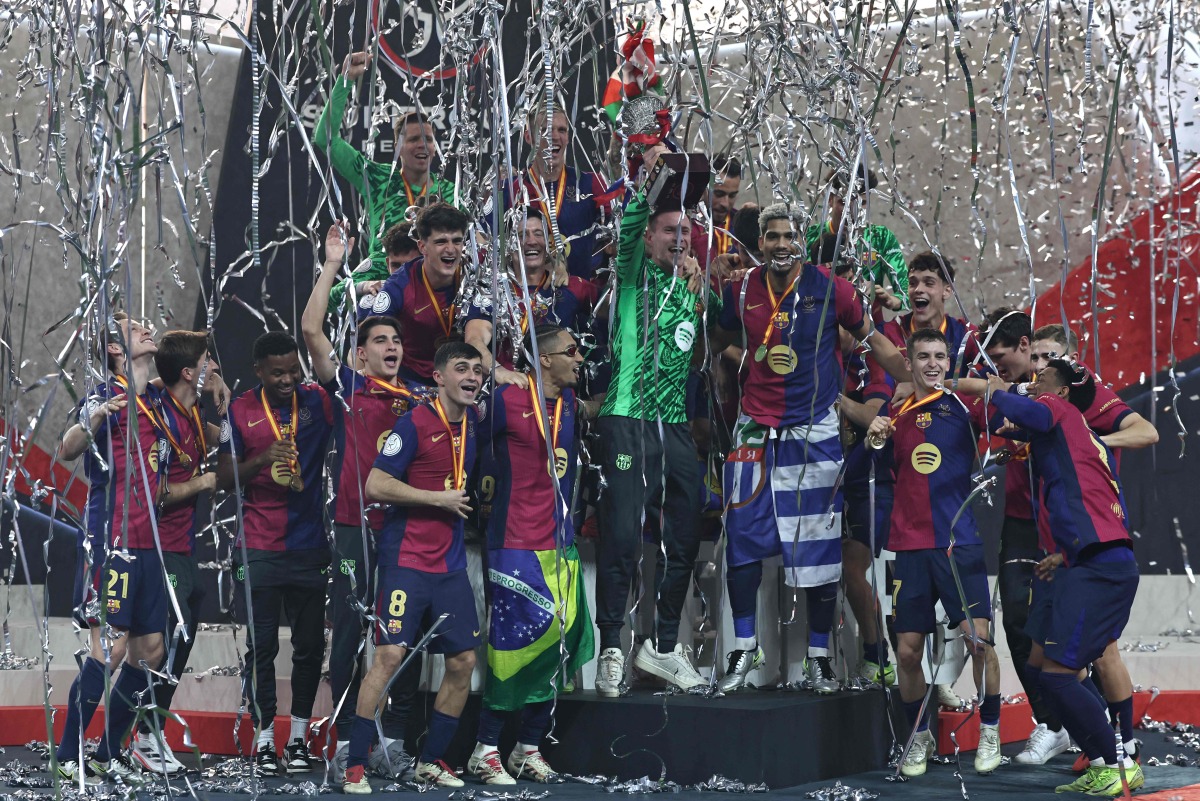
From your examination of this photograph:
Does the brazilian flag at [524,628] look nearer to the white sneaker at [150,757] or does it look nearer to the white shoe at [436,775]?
the white shoe at [436,775]

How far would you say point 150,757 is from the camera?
4.62 meters

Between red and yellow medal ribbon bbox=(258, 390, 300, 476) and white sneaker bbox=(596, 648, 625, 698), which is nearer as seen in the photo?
white sneaker bbox=(596, 648, 625, 698)

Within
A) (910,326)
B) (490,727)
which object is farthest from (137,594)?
(910,326)

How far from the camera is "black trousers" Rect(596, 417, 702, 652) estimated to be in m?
4.61

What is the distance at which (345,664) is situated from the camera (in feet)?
15.0

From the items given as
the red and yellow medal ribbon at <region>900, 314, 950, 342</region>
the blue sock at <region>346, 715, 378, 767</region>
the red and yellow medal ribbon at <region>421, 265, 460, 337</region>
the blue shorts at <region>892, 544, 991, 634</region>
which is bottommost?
the blue sock at <region>346, 715, 378, 767</region>

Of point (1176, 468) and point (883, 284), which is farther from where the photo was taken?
point (1176, 468)

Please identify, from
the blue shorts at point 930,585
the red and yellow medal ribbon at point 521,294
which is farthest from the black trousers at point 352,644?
the blue shorts at point 930,585

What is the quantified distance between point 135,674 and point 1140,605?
4914mm

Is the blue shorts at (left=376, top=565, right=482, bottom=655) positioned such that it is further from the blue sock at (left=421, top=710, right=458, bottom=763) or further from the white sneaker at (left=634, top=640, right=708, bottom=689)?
the white sneaker at (left=634, top=640, right=708, bottom=689)

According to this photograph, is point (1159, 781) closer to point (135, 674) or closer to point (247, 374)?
point (135, 674)

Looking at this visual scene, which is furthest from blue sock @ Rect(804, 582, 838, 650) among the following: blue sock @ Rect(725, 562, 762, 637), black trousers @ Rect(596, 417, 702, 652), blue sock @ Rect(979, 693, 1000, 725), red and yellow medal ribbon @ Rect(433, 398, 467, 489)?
red and yellow medal ribbon @ Rect(433, 398, 467, 489)

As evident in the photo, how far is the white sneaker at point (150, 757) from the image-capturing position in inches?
175

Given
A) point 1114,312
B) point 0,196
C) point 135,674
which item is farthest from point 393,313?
point 1114,312
